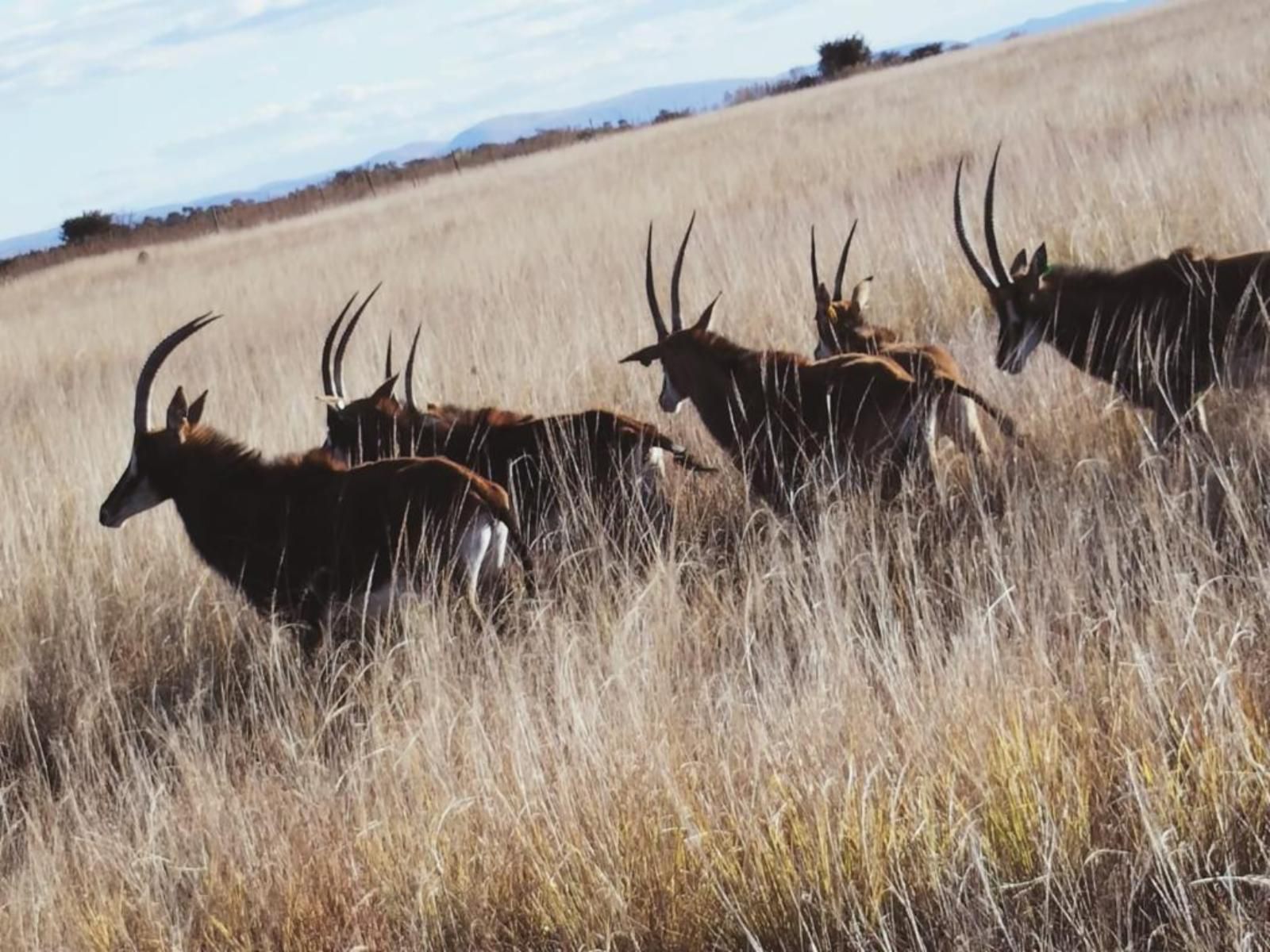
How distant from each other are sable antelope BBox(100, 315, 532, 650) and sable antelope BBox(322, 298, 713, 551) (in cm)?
49

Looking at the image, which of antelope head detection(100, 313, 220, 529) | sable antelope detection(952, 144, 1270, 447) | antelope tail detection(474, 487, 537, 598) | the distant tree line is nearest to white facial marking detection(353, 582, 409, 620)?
antelope tail detection(474, 487, 537, 598)

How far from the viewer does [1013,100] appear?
17.1 metres

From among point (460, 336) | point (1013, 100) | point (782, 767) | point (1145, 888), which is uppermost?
point (1013, 100)

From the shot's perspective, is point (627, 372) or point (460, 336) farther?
point (460, 336)

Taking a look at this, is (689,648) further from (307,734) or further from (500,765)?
(307,734)

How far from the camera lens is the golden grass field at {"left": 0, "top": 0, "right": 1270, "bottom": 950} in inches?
109

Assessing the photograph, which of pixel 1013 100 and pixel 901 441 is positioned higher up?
pixel 1013 100

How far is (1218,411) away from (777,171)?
1101 cm

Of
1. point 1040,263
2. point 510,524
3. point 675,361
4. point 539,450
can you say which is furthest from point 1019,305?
point 510,524

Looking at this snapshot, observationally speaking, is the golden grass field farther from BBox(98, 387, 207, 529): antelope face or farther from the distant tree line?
the distant tree line

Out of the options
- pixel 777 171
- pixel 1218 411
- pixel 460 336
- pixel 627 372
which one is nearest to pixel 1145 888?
pixel 1218 411

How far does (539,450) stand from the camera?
5562 mm

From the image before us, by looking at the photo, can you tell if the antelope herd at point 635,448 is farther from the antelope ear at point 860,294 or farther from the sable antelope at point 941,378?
the antelope ear at point 860,294

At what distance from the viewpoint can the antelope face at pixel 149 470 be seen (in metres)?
5.49
